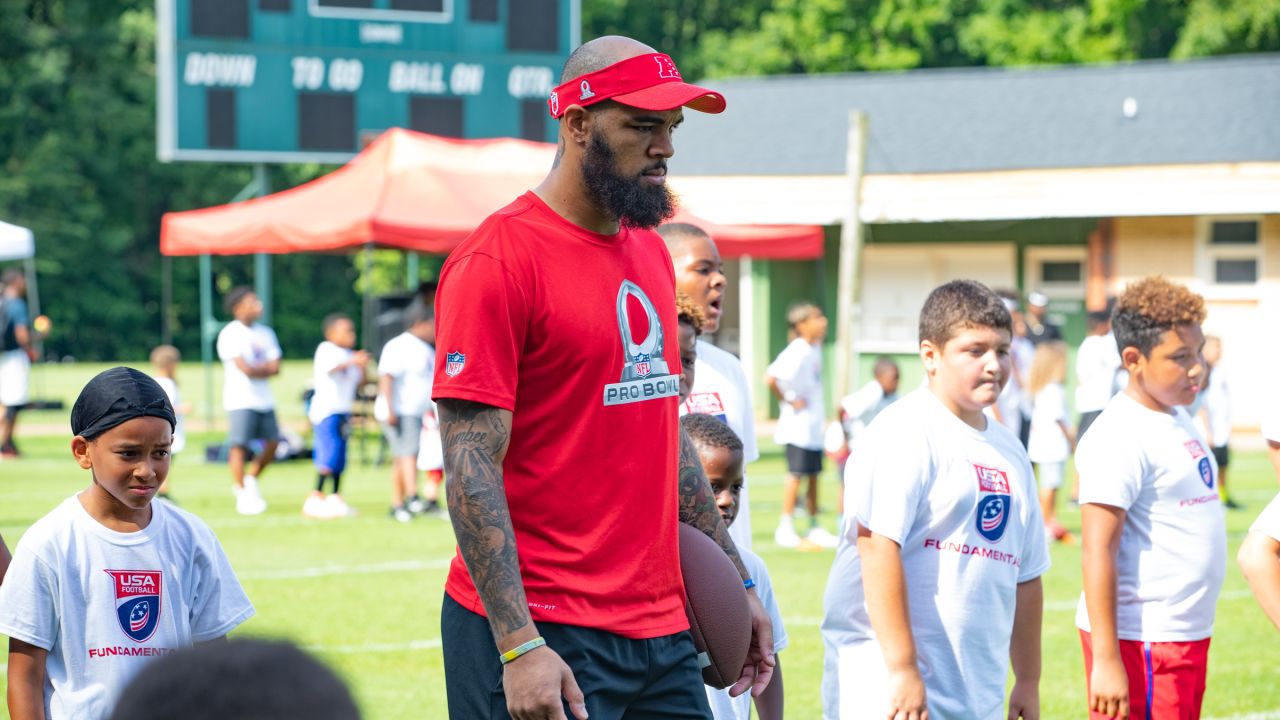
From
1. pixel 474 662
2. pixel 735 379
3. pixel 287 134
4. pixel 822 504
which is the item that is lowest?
pixel 822 504

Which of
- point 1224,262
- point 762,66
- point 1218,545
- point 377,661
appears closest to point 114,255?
point 762,66

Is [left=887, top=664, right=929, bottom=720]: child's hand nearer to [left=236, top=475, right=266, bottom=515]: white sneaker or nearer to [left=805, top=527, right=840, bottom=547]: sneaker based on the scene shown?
[left=805, top=527, right=840, bottom=547]: sneaker

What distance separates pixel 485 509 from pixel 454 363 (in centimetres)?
31

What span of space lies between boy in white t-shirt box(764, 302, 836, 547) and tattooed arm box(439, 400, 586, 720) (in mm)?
9461

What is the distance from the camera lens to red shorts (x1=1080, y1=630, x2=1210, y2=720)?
4.55 meters

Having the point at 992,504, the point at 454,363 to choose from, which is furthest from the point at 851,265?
the point at 454,363

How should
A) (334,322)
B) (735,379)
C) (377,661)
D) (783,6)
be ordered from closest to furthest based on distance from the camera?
1. (735,379)
2. (377,661)
3. (334,322)
4. (783,6)

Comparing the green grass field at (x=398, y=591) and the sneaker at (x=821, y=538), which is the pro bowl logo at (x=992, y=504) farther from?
the sneaker at (x=821, y=538)

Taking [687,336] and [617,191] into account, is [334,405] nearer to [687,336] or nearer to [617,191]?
[687,336]

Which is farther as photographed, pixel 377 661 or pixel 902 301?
pixel 902 301

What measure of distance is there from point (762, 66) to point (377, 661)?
121 feet

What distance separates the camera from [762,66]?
42906 millimetres

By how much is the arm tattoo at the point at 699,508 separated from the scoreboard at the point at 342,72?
57.9 feet

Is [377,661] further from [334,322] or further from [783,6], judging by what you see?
[783,6]
